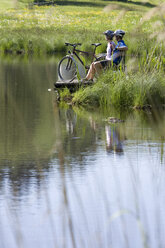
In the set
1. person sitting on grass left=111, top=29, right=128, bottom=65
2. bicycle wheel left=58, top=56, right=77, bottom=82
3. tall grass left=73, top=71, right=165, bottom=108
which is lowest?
tall grass left=73, top=71, right=165, bottom=108

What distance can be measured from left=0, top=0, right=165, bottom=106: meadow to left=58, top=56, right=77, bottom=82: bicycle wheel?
1.36m

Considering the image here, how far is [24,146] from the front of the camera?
8.65 m

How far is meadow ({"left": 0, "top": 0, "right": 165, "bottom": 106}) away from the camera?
4707mm

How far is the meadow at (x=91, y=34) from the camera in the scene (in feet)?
15.4

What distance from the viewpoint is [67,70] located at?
49.6 feet

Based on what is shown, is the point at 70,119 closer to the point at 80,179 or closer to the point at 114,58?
the point at 114,58

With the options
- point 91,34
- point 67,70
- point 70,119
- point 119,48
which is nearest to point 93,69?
point 119,48

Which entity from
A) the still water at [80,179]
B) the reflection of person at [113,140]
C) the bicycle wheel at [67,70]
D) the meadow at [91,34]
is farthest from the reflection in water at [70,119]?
the bicycle wheel at [67,70]

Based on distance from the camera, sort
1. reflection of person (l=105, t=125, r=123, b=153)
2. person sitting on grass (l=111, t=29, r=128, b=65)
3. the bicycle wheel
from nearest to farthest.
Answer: reflection of person (l=105, t=125, r=123, b=153) → person sitting on grass (l=111, t=29, r=128, b=65) → the bicycle wheel

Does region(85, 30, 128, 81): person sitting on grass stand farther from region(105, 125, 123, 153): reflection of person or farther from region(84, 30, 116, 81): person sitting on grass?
region(105, 125, 123, 153): reflection of person

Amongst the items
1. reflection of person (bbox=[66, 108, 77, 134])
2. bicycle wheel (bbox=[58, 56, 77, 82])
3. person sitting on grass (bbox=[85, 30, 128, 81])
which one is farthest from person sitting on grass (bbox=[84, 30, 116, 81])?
reflection of person (bbox=[66, 108, 77, 134])

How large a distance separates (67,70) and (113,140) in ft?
20.2

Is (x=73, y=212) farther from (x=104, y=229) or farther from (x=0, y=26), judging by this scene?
(x=0, y=26)

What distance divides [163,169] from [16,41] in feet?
89.7
